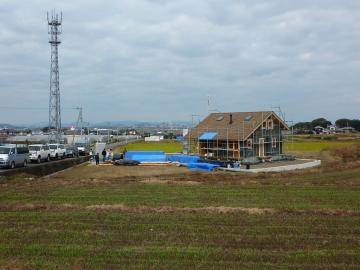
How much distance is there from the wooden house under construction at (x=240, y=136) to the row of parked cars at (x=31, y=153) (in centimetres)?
1549

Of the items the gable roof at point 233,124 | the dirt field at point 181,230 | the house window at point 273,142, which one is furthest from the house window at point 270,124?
the dirt field at point 181,230

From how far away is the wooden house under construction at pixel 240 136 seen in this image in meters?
47.6

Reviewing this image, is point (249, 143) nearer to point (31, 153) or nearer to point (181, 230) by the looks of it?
point (31, 153)

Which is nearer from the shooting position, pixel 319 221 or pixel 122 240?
pixel 122 240

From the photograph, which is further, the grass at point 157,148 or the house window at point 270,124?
the grass at point 157,148

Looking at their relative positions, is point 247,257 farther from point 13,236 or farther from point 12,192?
point 12,192

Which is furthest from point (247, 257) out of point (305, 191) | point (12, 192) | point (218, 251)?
point (12, 192)

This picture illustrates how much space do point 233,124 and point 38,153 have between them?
21.0 meters

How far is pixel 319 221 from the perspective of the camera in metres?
13.1

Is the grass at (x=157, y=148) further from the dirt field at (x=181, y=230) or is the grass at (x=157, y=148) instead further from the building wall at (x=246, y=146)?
the dirt field at (x=181, y=230)

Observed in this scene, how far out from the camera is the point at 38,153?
4669cm

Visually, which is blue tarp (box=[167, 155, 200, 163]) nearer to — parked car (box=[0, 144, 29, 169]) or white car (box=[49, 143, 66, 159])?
white car (box=[49, 143, 66, 159])

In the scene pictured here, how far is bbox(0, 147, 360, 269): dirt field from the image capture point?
912 cm

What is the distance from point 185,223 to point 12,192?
11.1m
